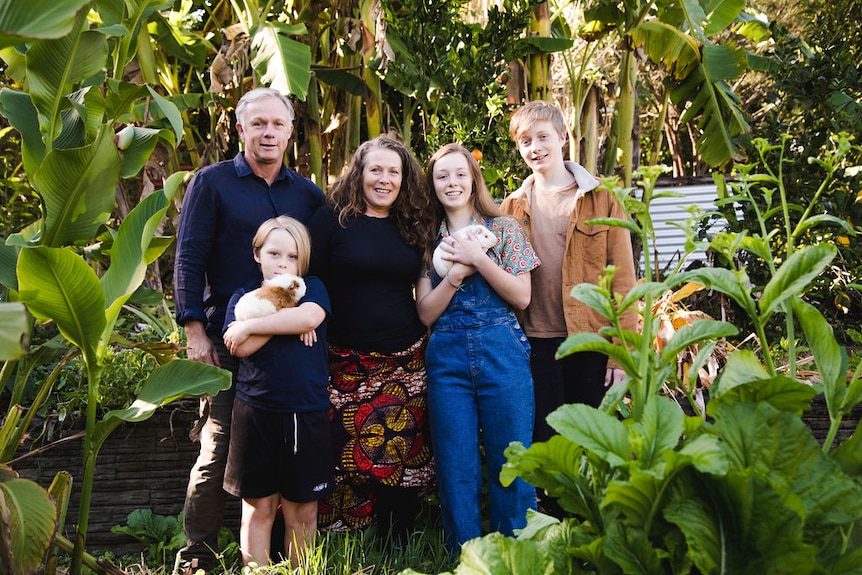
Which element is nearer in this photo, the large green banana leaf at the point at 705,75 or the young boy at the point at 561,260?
the young boy at the point at 561,260

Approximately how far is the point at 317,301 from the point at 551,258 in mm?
1079

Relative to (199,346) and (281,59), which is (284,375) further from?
(281,59)

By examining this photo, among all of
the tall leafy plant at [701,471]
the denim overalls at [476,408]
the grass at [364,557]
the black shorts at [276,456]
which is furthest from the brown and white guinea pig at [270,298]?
the tall leafy plant at [701,471]

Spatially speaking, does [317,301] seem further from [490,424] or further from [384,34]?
[384,34]

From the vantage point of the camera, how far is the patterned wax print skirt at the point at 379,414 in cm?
327

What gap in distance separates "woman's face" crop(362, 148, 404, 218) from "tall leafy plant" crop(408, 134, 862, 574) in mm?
1741

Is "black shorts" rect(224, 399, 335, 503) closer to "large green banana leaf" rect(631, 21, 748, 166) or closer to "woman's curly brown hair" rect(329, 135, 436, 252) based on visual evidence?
"woman's curly brown hair" rect(329, 135, 436, 252)

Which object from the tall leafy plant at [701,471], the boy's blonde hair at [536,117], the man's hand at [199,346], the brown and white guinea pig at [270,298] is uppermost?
the boy's blonde hair at [536,117]

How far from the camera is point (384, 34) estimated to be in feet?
14.9

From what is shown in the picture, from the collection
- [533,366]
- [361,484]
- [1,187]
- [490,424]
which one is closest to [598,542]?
[490,424]

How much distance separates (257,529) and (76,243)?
50.6 inches

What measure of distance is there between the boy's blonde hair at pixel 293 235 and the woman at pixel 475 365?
525 millimetres

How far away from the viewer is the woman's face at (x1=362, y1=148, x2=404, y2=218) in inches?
125

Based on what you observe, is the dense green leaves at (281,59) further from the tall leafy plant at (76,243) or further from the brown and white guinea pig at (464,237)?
the brown and white guinea pig at (464,237)
